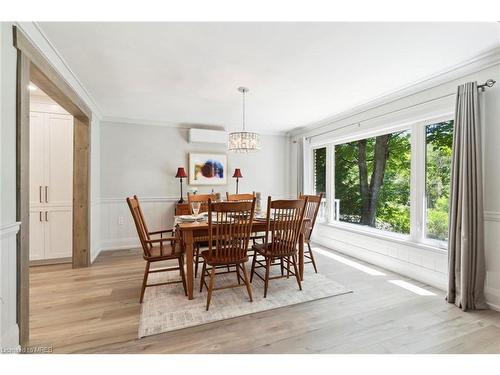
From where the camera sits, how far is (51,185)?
11.6ft

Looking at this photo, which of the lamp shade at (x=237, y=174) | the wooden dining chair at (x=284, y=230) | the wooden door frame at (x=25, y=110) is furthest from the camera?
the lamp shade at (x=237, y=174)

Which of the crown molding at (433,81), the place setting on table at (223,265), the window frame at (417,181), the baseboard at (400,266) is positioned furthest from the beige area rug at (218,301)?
the crown molding at (433,81)

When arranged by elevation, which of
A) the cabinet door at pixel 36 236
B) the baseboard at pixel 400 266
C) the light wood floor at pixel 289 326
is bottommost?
the light wood floor at pixel 289 326

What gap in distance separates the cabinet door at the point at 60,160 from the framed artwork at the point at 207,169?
75.6 inches

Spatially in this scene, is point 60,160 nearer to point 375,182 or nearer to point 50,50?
point 50,50

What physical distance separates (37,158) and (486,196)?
18.1 feet

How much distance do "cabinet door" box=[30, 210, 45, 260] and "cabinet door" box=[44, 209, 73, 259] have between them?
0.05 m

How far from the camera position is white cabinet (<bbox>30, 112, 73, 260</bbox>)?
11.3 ft

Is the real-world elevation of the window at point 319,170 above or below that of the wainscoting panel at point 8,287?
above

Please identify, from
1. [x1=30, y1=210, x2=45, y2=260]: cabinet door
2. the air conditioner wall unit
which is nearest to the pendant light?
the air conditioner wall unit

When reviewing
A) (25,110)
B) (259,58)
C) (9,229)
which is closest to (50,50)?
(25,110)

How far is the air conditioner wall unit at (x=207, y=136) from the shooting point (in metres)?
4.65

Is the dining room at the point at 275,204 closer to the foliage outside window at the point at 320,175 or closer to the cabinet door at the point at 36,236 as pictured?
the cabinet door at the point at 36,236
